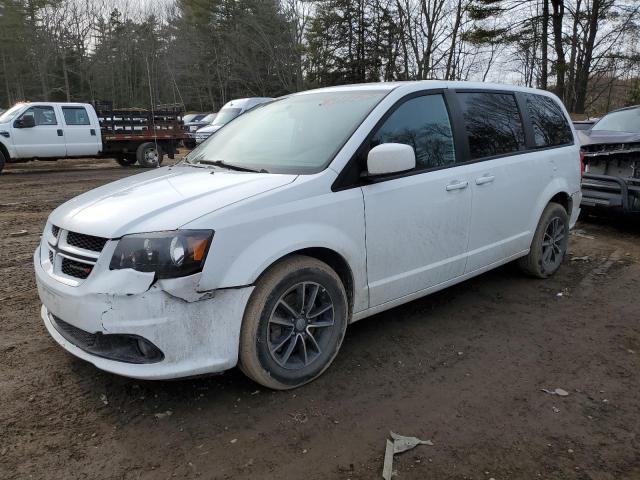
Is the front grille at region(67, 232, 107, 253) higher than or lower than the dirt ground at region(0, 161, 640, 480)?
higher

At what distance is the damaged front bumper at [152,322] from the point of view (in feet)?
8.08

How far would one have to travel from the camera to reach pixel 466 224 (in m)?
3.83

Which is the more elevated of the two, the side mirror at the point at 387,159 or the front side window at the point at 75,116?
the front side window at the point at 75,116

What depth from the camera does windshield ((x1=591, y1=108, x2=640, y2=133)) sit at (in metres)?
7.78

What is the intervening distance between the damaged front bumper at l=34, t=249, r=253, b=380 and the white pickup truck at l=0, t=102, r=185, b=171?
10889 millimetres

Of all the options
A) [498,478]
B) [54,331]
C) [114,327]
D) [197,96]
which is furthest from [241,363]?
[197,96]

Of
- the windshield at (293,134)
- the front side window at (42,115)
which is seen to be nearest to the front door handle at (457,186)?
the windshield at (293,134)

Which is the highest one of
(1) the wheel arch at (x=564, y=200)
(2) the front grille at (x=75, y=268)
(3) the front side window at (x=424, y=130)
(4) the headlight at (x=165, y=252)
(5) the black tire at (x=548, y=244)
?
(3) the front side window at (x=424, y=130)

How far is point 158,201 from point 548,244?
3.77 metres

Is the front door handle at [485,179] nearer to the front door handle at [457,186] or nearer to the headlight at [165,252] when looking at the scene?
the front door handle at [457,186]

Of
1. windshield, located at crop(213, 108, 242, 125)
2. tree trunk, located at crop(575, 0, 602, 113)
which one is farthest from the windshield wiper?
tree trunk, located at crop(575, 0, 602, 113)

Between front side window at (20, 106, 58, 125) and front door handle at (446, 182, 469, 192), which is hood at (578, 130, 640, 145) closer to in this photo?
front door handle at (446, 182, 469, 192)

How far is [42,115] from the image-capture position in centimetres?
1318

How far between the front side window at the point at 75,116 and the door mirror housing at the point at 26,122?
32.6 inches
